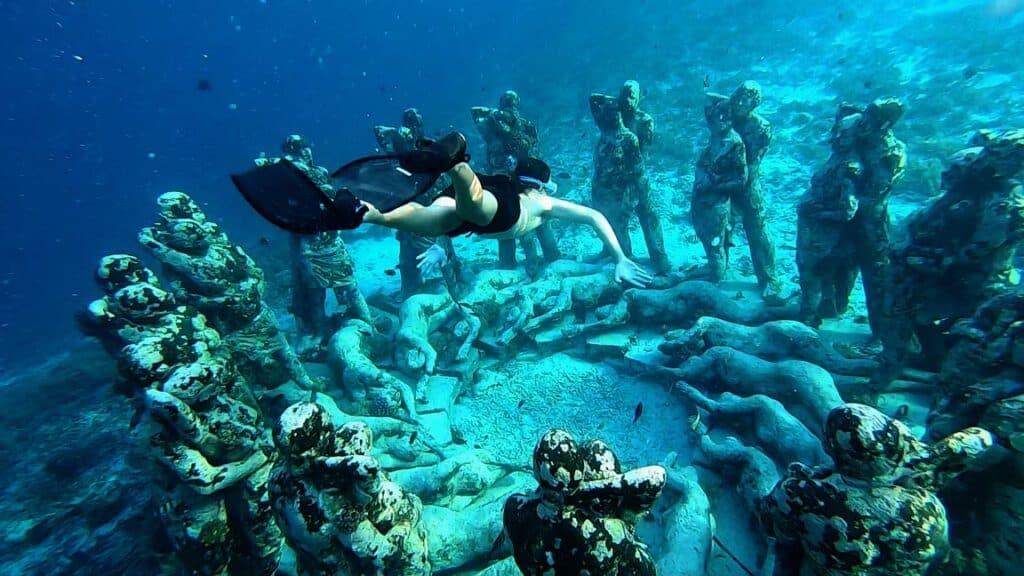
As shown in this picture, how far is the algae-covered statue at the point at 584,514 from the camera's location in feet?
8.60

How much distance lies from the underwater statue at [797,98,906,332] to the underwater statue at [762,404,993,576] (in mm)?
5174

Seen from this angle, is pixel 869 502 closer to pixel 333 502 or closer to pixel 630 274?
pixel 630 274

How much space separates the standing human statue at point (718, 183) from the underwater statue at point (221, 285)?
8.98m

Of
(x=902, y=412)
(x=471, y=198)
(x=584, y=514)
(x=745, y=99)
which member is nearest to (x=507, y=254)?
(x=745, y=99)

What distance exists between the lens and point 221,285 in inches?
268

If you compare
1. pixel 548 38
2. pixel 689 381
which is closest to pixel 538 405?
pixel 689 381

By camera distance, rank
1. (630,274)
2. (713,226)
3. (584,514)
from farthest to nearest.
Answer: (713,226) < (630,274) < (584,514)

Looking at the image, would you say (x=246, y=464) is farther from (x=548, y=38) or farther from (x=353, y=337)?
(x=548, y=38)

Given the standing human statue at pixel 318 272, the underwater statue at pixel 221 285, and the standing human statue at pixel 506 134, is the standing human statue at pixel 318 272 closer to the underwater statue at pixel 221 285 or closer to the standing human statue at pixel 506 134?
the underwater statue at pixel 221 285

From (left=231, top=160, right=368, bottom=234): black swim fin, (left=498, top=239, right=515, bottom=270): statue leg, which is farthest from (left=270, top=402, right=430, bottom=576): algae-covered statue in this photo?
(left=498, top=239, right=515, bottom=270): statue leg

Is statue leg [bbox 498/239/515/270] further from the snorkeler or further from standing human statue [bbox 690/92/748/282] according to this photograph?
the snorkeler

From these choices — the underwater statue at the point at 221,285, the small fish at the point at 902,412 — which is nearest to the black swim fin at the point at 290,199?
the underwater statue at the point at 221,285

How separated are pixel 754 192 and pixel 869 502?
27.3 feet

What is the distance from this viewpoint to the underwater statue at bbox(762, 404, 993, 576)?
2684 millimetres
